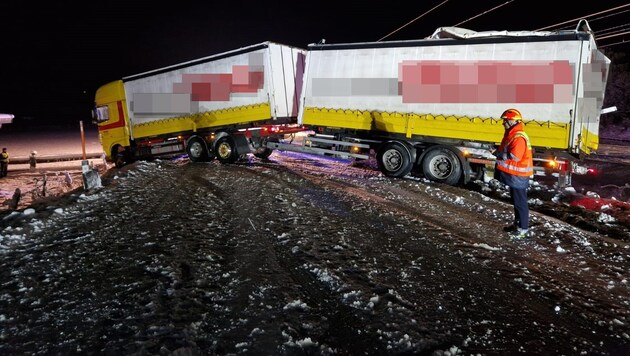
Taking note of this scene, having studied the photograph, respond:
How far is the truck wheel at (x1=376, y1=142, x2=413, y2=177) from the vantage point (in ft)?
33.4

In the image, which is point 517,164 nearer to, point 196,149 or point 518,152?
point 518,152

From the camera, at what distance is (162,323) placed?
11.1ft

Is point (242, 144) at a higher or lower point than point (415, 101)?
lower

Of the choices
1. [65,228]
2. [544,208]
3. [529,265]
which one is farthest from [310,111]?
[529,265]

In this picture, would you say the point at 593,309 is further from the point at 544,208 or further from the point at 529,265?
the point at 544,208

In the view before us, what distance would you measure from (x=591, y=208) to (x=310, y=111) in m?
6.73

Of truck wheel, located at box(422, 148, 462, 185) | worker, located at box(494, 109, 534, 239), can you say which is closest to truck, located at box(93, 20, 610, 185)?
truck wheel, located at box(422, 148, 462, 185)

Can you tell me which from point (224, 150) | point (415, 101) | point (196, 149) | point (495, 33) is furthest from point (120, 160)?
point (495, 33)

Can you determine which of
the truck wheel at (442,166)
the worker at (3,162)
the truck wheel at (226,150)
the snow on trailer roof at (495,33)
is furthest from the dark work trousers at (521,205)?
the worker at (3,162)

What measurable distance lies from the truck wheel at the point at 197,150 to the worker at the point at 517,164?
9.74m

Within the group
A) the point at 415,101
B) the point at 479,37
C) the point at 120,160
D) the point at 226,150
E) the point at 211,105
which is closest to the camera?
the point at 479,37

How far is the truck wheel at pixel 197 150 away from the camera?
532 inches

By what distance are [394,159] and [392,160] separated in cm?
6

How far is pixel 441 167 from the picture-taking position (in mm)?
9914
